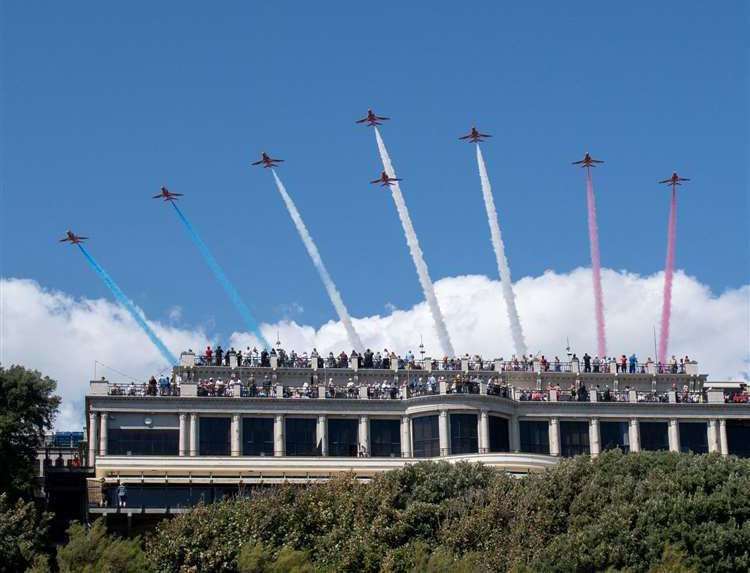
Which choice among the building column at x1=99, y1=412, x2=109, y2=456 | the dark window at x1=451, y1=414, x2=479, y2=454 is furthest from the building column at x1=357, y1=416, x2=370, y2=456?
the building column at x1=99, y1=412, x2=109, y2=456

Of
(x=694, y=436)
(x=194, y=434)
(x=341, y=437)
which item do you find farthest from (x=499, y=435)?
(x=194, y=434)

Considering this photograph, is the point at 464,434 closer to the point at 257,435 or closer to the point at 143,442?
the point at 257,435

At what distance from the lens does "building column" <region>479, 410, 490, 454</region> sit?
129625 mm

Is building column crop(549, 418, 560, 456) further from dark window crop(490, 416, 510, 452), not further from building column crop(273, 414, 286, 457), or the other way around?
building column crop(273, 414, 286, 457)

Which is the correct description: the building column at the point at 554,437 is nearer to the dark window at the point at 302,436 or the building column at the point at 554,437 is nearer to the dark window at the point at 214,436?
the dark window at the point at 302,436

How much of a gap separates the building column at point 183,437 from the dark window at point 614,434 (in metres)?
35.7

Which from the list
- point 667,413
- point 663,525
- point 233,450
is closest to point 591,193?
point 667,413

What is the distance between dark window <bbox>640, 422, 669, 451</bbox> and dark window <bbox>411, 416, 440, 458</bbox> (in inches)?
757

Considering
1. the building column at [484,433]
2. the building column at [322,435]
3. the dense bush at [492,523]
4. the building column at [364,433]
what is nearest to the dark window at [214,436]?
the building column at [322,435]

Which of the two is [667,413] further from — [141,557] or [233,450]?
[141,557]

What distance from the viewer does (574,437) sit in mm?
135750

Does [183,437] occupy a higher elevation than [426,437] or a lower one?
higher

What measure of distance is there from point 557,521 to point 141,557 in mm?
25867

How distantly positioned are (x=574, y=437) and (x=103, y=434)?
40257 mm
